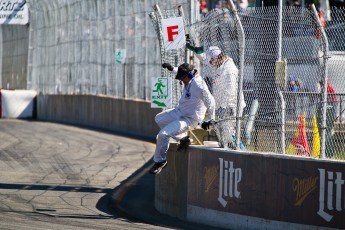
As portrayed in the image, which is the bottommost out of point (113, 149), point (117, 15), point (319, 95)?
point (113, 149)

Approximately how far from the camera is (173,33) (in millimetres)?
13148

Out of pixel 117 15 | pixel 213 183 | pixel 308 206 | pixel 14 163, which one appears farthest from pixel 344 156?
pixel 117 15

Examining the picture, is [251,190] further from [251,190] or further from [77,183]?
[77,183]

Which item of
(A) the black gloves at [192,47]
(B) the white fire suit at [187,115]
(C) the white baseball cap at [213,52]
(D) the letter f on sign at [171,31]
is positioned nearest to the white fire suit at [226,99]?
(C) the white baseball cap at [213,52]

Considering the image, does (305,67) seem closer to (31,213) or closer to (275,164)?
(275,164)

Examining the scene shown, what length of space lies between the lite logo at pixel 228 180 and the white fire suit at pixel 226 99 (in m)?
0.34

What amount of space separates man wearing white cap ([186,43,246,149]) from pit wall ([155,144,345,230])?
0.32 meters

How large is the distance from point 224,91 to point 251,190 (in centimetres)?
181

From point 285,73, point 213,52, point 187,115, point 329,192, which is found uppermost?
point 213,52

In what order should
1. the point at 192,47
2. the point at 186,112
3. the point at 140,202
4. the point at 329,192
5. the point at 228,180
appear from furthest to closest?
the point at 140,202
the point at 192,47
the point at 186,112
the point at 228,180
the point at 329,192

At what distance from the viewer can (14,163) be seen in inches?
685

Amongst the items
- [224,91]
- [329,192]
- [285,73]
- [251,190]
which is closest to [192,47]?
[224,91]

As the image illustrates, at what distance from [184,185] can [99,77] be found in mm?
16367

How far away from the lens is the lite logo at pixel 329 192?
9.57 m
